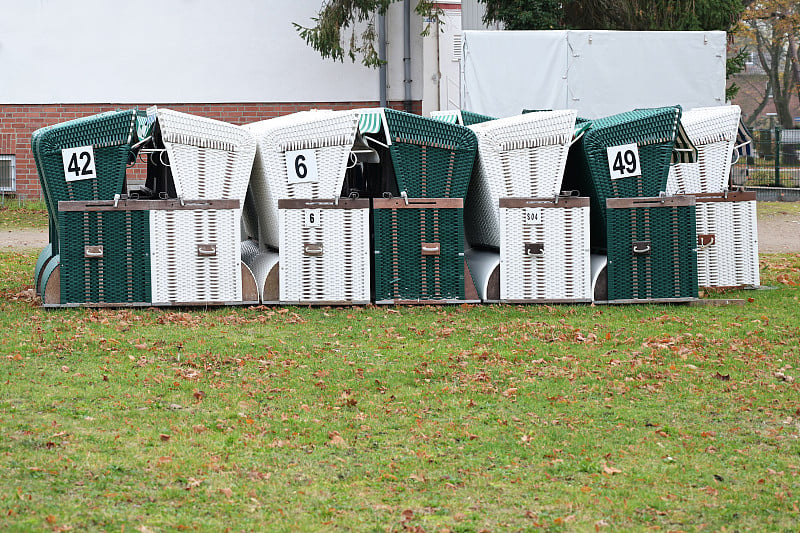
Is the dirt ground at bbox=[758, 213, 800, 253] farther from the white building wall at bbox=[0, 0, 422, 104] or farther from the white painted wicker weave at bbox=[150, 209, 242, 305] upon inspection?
the white painted wicker weave at bbox=[150, 209, 242, 305]

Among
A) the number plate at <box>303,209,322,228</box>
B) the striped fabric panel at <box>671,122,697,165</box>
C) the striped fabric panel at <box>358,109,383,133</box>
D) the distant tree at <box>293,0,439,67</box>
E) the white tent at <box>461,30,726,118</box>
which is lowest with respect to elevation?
the number plate at <box>303,209,322,228</box>

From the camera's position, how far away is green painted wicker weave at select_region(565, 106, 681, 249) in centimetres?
1005

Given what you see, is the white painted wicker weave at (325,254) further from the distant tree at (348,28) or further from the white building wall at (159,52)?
the white building wall at (159,52)

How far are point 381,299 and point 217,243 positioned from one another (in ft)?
5.32

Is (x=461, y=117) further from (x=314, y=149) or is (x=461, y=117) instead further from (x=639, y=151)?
(x=314, y=149)

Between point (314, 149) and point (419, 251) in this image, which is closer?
point (314, 149)

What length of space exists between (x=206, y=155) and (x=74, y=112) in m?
12.8

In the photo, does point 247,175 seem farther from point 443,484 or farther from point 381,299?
point 443,484

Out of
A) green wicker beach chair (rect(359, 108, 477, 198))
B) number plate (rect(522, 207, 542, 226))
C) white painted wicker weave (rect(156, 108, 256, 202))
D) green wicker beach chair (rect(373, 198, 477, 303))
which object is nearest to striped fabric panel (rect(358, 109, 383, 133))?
green wicker beach chair (rect(359, 108, 477, 198))

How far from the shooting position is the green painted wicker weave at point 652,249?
33.2 ft

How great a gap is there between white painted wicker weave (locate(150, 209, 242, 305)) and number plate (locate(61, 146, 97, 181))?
69 cm

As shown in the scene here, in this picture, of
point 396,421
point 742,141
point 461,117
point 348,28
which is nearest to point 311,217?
point 461,117

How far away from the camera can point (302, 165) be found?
9.79 m

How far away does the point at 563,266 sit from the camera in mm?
10109
